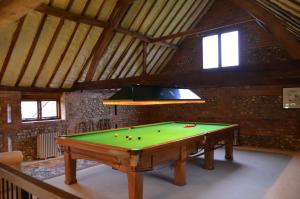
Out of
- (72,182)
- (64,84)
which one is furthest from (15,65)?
(72,182)

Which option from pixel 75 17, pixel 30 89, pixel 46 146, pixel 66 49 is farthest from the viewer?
pixel 46 146

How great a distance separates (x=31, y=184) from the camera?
1598mm

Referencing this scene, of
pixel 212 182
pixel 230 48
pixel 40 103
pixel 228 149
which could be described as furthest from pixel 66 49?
pixel 230 48

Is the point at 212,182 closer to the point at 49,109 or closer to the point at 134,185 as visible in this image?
the point at 134,185

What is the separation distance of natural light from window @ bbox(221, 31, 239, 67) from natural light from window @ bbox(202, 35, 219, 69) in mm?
271

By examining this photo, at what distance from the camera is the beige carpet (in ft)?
13.0

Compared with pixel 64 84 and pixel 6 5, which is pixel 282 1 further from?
pixel 64 84

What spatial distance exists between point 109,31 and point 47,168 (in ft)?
12.5

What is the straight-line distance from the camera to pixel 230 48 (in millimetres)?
8102

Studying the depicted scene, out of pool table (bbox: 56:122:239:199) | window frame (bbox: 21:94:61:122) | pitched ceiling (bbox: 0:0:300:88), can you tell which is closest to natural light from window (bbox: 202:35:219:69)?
pitched ceiling (bbox: 0:0:300:88)

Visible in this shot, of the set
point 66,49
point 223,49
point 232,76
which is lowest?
point 232,76

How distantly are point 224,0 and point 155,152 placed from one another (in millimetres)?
6663

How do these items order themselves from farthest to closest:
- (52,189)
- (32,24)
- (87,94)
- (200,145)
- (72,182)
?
(87,94), (32,24), (200,145), (72,182), (52,189)

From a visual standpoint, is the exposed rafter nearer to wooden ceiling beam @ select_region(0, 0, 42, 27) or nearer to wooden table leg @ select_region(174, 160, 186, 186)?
wooden ceiling beam @ select_region(0, 0, 42, 27)
